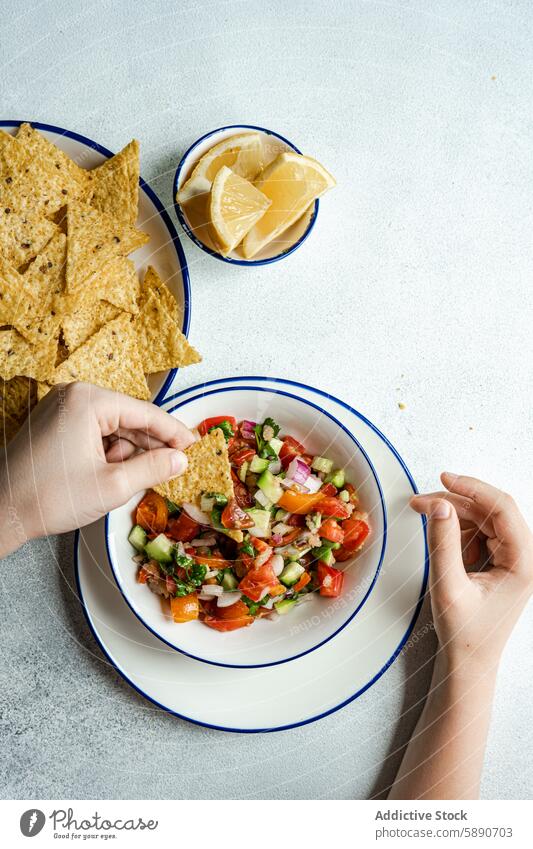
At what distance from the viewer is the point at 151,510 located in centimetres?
205

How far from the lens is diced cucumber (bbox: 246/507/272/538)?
79.0 inches

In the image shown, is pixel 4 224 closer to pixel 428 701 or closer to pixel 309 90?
pixel 309 90

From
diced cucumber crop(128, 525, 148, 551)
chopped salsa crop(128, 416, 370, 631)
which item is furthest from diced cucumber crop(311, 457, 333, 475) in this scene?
diced cucumber crop(128, 525, 148, 551)

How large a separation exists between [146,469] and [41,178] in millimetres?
891

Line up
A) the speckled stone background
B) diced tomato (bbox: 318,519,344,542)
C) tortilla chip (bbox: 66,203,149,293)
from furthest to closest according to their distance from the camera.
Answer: the speckled stone background → diced tomato (bbox: 318,519,344,542) → tortilla chip (bbox: 66,203,149,293)

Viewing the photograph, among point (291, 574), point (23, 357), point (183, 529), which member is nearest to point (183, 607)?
point (183, 529)

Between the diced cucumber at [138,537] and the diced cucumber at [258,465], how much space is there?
364 millimetres

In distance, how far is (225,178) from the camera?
1.99 m

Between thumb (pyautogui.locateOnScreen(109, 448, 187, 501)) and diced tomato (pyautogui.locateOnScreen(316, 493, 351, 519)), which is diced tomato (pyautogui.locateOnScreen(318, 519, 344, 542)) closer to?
diced tomato (pyautogui.locateOnScreen(316, 493, 351, 519))

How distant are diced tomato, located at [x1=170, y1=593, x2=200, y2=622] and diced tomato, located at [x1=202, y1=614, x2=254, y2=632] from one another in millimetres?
56

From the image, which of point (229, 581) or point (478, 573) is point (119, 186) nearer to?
point (229, 581)
